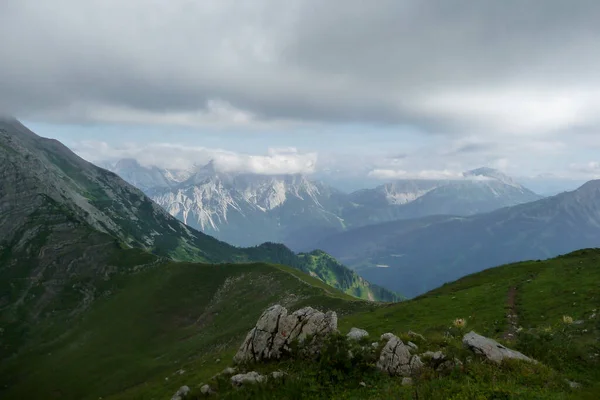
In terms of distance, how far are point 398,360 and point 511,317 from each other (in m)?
23.4

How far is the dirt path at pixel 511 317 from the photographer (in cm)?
3438

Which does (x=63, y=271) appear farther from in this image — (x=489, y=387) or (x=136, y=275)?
(x=489, y=387)

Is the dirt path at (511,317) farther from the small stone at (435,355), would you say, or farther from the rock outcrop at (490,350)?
the small stone at (435,355)

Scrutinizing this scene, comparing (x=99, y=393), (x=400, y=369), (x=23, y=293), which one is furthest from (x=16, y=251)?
(x=400, y=369)

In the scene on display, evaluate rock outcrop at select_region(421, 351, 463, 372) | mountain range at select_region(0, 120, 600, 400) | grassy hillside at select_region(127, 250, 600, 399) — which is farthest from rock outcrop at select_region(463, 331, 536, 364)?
rock outcrop at select_region(421, 351, 463, 372)

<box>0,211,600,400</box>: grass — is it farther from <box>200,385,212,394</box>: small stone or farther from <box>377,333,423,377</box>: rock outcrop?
<box>377,333,423,377</box>: rock outcrop

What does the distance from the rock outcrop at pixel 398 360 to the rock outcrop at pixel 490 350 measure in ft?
11.9

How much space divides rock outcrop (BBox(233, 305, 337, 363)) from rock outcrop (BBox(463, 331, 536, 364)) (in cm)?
899

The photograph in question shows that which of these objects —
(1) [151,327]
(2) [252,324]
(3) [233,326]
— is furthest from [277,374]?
(1) [151,327]

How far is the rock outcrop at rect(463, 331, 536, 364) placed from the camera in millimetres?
22219

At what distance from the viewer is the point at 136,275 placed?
161m

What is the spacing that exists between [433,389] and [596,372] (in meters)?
12.3

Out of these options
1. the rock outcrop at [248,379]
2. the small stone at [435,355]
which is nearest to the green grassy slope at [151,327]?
the rock outcrop at [248,379]

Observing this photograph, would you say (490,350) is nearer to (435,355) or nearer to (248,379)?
(435,355)
